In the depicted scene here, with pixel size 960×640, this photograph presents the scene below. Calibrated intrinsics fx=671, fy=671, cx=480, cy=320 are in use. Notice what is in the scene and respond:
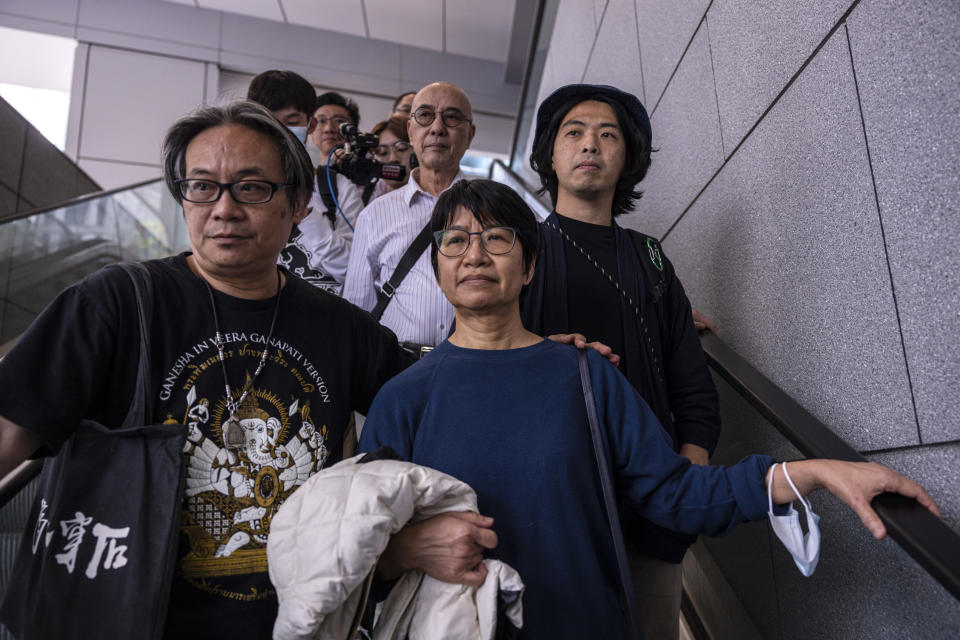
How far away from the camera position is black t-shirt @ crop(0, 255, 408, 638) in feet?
3.78

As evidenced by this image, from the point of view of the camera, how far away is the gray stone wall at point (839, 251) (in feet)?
4.03

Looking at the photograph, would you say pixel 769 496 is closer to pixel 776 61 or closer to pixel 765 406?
pixel 765 406

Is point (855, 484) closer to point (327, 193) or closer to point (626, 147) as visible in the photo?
point (626, 147)

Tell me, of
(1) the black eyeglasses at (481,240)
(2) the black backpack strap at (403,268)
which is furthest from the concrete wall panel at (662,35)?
(1) the black eyeglasses at (481,240)

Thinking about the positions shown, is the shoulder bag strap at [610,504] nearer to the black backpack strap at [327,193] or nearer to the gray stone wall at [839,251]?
the gray stone wall at [839,251]

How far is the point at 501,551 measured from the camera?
122 cm

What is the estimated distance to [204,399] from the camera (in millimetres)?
1289

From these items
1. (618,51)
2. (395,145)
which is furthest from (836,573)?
(618,51)

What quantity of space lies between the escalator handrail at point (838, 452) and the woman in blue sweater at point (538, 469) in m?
0.04

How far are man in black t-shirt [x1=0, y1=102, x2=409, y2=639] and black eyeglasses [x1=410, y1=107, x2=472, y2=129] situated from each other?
1.18m

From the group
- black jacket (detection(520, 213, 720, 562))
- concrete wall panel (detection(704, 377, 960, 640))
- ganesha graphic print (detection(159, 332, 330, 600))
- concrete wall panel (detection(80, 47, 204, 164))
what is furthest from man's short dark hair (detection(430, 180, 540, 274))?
concrete wall panel (detection(80, 47, 204, 164))

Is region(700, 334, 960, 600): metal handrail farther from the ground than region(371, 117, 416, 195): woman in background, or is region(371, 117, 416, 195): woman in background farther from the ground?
region(371, 117, 416, 195): woman in background

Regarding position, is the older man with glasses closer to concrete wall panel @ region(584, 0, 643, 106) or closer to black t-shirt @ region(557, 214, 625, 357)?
black t-shirt @ region(557, 214, 625, 357)

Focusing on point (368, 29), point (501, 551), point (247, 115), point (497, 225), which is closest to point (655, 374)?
point (497, 225)
